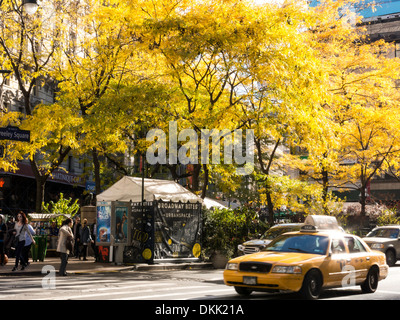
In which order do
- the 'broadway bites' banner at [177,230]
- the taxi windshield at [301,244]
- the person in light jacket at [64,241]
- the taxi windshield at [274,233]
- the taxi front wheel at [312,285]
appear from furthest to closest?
the 'broadway bites' banner at [177,230], the taxi windshield at [274,233], the person in light jacket at [64,241], the taxi windshield at [301,244], the taxi front wheel at [312,285]

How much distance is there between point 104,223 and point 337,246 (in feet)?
41.5

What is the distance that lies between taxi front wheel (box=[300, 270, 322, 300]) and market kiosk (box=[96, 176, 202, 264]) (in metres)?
11.7

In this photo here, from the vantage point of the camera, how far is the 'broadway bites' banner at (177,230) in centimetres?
2403

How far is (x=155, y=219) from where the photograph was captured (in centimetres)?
2380

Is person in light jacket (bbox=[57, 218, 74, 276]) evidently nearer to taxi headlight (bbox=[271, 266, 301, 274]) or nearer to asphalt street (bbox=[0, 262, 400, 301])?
asphalt street (bbox=[0, 262, 400, 301])

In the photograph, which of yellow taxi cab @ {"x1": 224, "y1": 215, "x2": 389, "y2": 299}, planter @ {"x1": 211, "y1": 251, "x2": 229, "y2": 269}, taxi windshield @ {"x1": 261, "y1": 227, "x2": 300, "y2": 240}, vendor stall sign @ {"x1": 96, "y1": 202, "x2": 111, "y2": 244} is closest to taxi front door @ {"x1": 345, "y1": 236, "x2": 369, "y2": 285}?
yellow taxi cab @ {"x1": 224, "y1": 215, "x2": 389, "y2": 299}

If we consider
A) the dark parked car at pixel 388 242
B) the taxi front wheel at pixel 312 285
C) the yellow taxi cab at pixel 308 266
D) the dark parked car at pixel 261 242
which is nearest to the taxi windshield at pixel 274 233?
the dark parked car at pixel 261 242

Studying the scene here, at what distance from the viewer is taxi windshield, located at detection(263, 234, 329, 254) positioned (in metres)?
13.4

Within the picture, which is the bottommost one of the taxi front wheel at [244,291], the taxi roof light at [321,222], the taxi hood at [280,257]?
the taxi front wheel at [244,291]

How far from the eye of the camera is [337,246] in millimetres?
13781

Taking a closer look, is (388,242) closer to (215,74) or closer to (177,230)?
(177,230)

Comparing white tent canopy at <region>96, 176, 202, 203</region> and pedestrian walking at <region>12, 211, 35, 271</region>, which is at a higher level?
white tent canopy at <region>96, 176, 202, 203</region>
